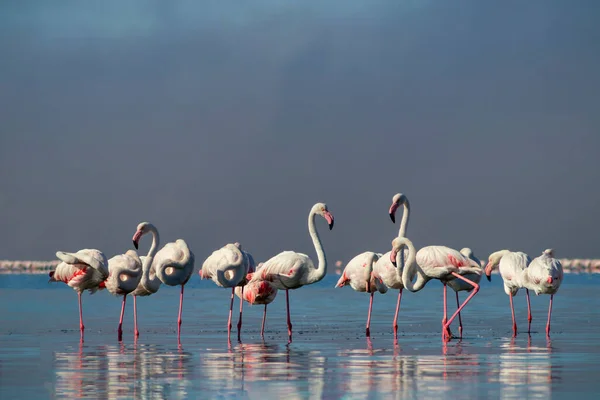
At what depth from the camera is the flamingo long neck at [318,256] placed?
18.2m

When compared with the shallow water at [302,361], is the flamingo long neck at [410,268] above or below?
above

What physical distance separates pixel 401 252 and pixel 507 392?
304 inches

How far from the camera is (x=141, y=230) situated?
797 inches

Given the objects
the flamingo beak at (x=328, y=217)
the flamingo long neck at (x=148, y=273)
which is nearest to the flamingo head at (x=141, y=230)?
the flamingo long neck at (x=148, y=273)

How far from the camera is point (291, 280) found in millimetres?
18266

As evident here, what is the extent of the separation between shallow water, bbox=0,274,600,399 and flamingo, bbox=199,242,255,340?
0.98m

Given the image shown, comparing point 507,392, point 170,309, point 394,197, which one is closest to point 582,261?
point 170,309

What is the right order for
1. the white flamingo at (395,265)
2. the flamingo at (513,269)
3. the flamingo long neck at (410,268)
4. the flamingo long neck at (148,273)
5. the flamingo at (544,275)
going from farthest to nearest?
the flamingo at (513,269) → the flamingo long neck at (148,273) → the flamingo at (544,275) → the white flamingo at (395,265) → the flamingo long neck at (410,268)

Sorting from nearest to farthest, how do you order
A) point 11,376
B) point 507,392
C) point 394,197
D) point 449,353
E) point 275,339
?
point 507,392 < point 11,376 < point 449,353 < point 275,339 < point 394,197

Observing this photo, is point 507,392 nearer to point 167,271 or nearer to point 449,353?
point 449,353

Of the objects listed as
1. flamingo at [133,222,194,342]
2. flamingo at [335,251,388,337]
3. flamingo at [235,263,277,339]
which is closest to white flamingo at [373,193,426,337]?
flamingo at [335,251,388,337]

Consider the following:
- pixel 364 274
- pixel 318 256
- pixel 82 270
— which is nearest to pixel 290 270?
pixel 318 256

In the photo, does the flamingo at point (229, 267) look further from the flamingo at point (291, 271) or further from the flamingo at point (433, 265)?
the flamingo at point (433, 265)

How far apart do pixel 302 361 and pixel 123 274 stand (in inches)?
248
